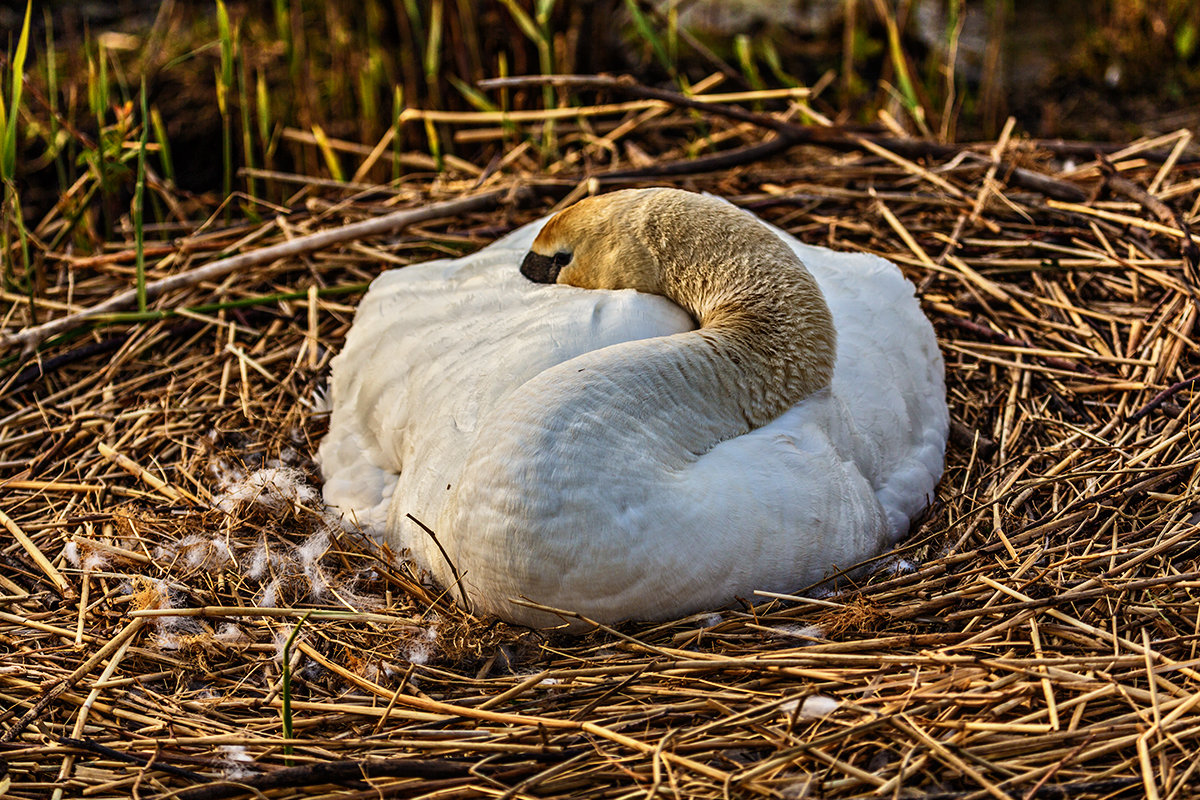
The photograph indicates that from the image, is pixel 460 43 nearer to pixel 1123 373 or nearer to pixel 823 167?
pixel 823 167

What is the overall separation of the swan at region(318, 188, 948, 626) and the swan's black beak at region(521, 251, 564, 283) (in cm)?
1

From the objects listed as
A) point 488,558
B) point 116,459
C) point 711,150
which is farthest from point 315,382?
point 711,150

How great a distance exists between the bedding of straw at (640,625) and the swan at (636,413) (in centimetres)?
14

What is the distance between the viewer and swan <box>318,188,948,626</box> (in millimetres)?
2334

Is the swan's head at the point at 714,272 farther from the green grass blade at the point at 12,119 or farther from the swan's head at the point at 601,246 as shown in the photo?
the green grass blade at the point at 12,119

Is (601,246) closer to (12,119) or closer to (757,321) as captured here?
(757,321)

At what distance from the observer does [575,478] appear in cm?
228

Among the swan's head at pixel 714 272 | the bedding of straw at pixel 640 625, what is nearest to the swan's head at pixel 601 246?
the swan's head at pixel 714 272

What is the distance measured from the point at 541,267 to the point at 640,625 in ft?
4.10

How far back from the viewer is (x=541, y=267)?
10.7ft

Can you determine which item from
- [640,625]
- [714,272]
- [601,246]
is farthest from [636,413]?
[601,246]

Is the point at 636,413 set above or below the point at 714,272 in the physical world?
below

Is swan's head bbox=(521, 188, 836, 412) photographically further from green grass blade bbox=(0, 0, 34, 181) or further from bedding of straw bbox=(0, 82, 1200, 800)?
green grass blade bbox=(0, 0, 34, 181)

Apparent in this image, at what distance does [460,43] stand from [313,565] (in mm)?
3539
